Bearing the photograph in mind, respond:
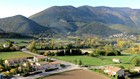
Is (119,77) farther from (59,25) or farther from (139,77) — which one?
(59,25)

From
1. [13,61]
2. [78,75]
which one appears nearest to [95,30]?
[13,61]

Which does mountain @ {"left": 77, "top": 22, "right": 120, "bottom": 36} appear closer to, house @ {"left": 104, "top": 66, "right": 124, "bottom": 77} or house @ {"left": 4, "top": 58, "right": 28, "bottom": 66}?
house @ {"left": 4, "top": 58, "right": 28, "bottom": 66}

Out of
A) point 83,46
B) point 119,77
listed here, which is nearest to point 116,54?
point 83,46

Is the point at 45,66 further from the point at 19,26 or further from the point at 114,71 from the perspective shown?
the point at 19,26

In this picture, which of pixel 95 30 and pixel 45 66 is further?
pixel 95 30

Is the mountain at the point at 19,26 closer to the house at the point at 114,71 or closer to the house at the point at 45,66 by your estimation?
the house at the point at 45,66

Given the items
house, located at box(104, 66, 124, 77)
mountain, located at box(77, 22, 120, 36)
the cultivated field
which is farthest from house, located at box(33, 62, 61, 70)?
mountain, located at box(77, 22, 120, 36)

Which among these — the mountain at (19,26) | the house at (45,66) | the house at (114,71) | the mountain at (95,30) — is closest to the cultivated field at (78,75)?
the house at (114,71)

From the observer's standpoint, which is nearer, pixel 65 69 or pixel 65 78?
pixel 65 78

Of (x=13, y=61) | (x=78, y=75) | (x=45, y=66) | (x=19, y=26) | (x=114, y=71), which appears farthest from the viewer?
(x=19, y=26)
